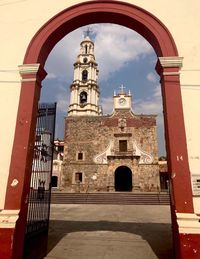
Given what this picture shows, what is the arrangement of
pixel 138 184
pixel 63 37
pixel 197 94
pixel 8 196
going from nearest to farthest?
pixel 8 196 < pixel 197 94 < pixel 63 37 < pixel 138 184

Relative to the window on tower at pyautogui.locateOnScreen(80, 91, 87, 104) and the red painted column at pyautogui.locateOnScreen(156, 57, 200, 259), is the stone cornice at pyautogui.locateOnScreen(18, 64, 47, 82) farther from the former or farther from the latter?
the window on tower at pyautogui.locateOnScreen(80, 91, 87, 104)

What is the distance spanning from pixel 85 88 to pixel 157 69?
1051 inches

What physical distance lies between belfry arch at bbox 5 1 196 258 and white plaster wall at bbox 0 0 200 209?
119 mm

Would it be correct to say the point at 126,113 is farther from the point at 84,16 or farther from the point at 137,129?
the point at 84,16

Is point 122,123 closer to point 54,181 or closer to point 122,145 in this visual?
point 122,145

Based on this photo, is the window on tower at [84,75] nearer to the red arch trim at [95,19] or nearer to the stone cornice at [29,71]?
the red arch trim at [95,19]

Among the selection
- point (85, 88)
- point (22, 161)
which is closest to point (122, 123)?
point (85, 88)

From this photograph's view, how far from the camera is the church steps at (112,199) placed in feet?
59.9

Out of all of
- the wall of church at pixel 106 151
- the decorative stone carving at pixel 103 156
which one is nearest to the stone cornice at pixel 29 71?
the wall of church at pixel 106 151

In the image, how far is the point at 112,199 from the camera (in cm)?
1883

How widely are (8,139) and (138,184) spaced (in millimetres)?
20800

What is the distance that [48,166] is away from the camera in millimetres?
4953

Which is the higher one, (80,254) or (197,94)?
(197,94)

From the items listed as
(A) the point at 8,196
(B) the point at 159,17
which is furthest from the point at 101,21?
(A) the point at 8,196
